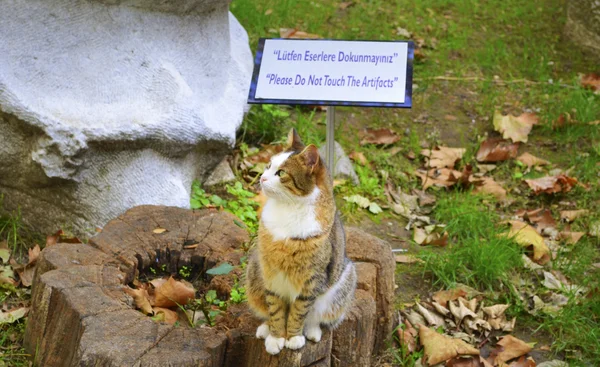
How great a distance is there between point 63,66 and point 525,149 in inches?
123

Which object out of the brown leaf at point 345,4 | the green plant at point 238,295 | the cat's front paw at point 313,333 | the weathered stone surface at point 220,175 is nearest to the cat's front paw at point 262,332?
the cat's front paw at point 313,333

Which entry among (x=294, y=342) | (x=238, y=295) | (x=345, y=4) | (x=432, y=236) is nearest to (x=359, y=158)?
(x=432, y=236)

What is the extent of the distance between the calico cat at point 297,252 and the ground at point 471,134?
84cm

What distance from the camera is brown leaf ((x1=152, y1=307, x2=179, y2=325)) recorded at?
2.96 m

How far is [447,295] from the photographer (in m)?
3.68

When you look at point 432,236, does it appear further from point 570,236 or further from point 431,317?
point 570,236

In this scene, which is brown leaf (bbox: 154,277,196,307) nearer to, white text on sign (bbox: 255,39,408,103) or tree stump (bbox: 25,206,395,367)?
tree stump (bbox: 25,206,395,367)

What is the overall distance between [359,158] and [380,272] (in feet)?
5.39

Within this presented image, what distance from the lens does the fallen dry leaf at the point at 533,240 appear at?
4.02 m

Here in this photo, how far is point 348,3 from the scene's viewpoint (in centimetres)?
637

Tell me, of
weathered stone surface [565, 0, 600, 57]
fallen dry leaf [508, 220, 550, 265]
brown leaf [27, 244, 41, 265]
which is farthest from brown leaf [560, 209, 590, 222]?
brown leaf [27, 244, 41, 265]

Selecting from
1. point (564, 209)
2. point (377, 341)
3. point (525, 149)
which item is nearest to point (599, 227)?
point (564, 209)

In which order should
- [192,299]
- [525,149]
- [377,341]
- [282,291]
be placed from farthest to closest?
[525,149]
[377,341]
[192,299]
[282,291]

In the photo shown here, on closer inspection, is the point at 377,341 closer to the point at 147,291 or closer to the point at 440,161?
the point at 147,291
